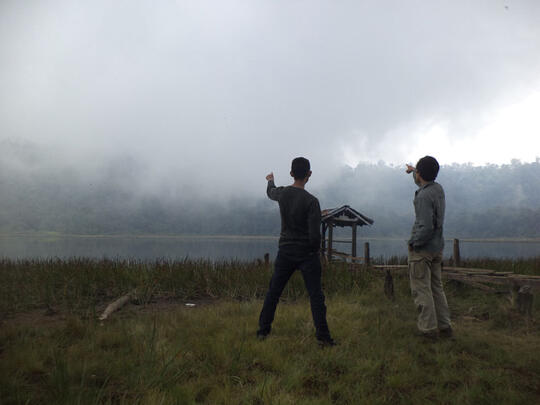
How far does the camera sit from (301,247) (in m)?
4.52

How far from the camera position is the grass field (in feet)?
10.4

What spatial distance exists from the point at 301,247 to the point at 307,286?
1.86ft

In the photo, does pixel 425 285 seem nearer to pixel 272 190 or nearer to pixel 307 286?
pixel 307 286

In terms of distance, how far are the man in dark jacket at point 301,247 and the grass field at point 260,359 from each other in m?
0.41

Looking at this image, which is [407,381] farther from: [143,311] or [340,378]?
[143,311]

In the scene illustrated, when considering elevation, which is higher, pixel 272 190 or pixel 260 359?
pixel 272 190

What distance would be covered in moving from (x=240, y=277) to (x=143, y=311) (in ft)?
12.8

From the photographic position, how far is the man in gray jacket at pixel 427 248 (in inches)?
200

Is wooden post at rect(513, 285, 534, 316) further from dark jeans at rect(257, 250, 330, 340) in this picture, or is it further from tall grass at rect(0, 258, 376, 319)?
dark jeans at rect(257, 250, 330, 340)

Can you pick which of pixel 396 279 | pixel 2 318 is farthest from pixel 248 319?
pixel 396 279

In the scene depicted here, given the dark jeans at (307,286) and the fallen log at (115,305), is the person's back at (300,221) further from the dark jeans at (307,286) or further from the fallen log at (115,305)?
the fallen log at (115,305)

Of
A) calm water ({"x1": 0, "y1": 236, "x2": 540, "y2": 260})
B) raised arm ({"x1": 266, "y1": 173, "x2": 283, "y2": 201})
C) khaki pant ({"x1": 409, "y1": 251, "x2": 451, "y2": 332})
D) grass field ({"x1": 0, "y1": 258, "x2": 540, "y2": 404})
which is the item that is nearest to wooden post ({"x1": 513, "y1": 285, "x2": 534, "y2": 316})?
grass field ({"x1": 0, "y1": 258, "x2": 540, "y2": 404})

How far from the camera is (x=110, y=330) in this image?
210 inches

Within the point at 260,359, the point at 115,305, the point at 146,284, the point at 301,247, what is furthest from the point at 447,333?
the point at 146,284
